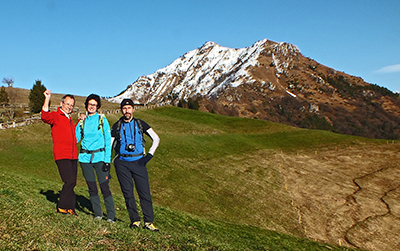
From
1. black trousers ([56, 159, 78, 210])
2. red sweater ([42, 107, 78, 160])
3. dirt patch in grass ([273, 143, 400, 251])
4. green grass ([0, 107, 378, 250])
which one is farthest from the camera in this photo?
Answer: dirt patch in grass ([273, 143, 400, 251])

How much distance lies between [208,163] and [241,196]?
9942 millimetres

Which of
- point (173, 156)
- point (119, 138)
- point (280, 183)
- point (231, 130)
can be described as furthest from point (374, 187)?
point (119, 138)

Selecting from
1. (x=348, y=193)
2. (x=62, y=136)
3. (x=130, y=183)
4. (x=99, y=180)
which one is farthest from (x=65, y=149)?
(x=348, y=193)

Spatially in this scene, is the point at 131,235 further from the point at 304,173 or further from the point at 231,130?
the point at 231,130

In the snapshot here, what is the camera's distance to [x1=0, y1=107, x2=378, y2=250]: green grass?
7172 millimetres

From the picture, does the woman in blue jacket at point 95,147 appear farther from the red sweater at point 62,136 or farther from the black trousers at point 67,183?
the black trousers at point 67,183

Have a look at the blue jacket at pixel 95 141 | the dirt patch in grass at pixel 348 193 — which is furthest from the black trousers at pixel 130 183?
the dirt patch in grass at pixel 348 193

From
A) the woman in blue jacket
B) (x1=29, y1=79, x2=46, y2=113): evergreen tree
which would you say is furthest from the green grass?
(x1=29, y1=79, x2=46, y2=113): evergreen tree

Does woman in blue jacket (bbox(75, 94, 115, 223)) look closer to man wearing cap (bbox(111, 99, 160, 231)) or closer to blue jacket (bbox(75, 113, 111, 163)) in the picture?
blue jacket (bbox(75, 113, 111, 163))

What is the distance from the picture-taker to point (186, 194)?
2423 centimetres

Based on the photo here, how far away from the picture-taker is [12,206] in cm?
788

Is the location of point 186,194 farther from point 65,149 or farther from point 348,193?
point 348,193

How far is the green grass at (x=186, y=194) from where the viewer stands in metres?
7.17

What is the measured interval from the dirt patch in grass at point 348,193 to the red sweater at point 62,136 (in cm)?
1682
